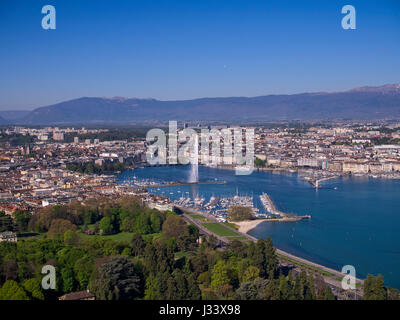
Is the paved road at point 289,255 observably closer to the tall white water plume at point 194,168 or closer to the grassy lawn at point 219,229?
the grassy lawn at point 219,229

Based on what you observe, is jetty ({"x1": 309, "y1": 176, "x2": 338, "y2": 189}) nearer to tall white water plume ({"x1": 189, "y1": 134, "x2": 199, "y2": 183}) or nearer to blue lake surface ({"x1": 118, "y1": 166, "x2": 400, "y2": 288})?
blue lake surface ({"x1": 118, "y1": 166, "x2": 400, "y2": 288})

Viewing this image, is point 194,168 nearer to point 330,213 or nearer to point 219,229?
point 330,213

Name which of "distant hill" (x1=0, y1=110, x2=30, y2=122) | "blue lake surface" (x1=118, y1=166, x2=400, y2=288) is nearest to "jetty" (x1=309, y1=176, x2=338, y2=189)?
"blue lake surface" (x1=118, y1=166, x2=400, y2=288)

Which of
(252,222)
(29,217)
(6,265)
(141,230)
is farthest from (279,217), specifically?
(6,265)

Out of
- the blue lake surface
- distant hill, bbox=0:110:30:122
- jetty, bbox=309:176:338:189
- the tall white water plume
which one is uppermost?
distant hill, bbox=0:110:30:122

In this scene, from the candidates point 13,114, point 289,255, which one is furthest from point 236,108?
point 289,255
